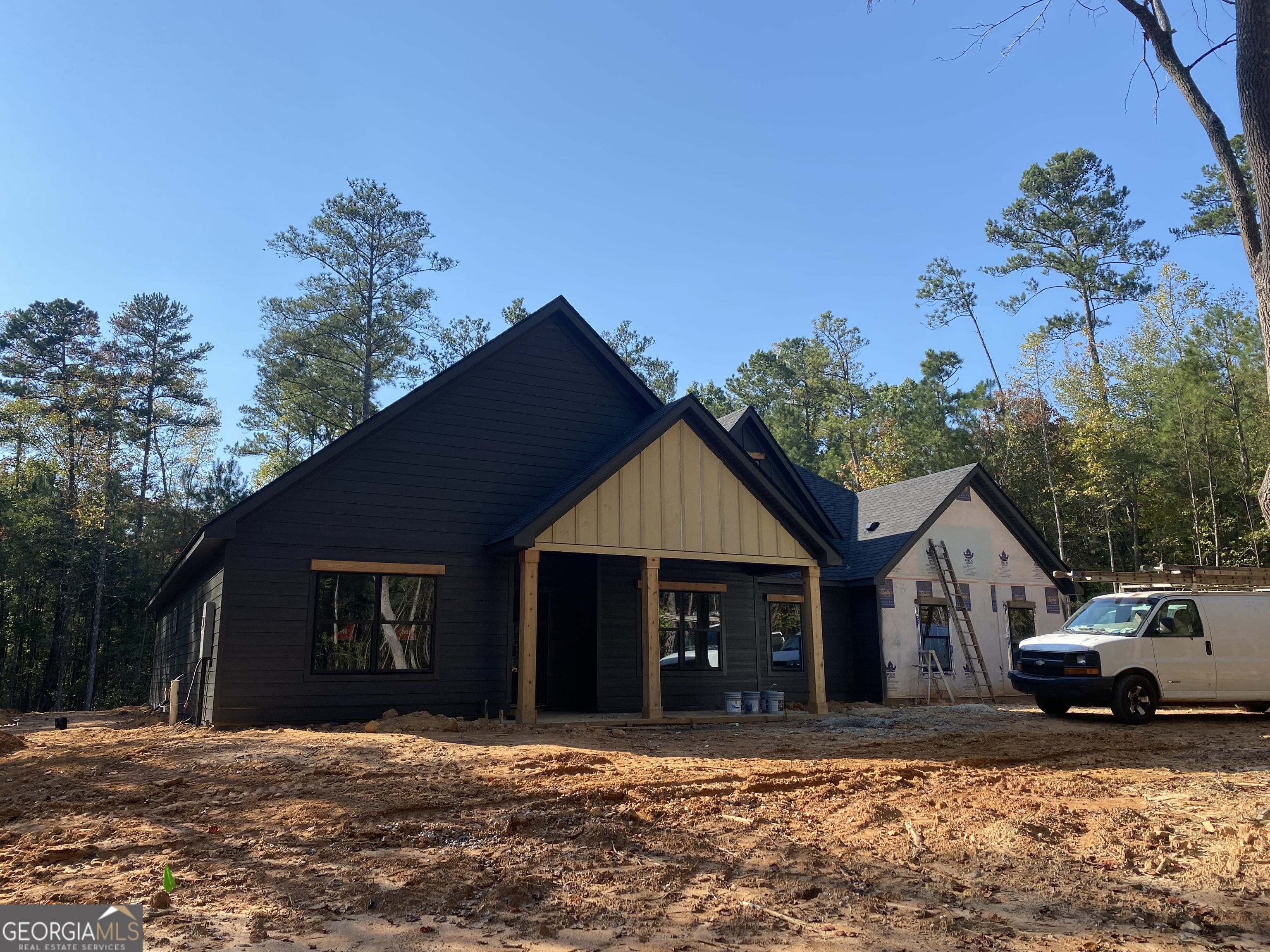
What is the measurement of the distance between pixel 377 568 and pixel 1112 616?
11.8 m

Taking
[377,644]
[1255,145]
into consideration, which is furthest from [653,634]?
[1255,145]

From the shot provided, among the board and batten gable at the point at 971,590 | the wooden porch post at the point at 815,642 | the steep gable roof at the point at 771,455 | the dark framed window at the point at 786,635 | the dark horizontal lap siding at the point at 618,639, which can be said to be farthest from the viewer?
the steep gable roof at the point at 771,455

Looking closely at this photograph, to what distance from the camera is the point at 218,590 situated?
1280cm

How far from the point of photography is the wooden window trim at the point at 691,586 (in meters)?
15.7

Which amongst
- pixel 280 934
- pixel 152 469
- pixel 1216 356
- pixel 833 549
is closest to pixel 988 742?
pixel 833 549

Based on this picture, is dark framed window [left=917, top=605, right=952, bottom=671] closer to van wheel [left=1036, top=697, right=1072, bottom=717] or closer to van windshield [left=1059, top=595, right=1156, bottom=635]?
van windshield [left=1059, top=595, right=1156, bottom=635]

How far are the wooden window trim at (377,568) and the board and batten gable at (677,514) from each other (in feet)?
6.42

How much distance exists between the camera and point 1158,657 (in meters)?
13.7

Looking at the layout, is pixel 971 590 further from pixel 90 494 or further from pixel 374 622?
pixel 90 494

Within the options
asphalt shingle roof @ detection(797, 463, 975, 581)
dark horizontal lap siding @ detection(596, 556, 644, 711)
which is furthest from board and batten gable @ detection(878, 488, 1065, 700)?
dark horizontal lap siding @ detection(596, 556, 644, 711)

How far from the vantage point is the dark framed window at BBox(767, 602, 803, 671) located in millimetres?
18797

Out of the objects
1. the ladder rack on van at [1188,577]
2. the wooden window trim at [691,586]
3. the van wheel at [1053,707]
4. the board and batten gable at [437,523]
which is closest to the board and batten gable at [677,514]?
the board and batten gable at [437,523]

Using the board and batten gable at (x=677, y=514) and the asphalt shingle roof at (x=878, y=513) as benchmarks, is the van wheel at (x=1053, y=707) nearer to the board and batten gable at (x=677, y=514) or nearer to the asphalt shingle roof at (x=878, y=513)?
the board and batten gable at (x=677, y=514)

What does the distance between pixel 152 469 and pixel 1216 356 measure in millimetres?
41447
